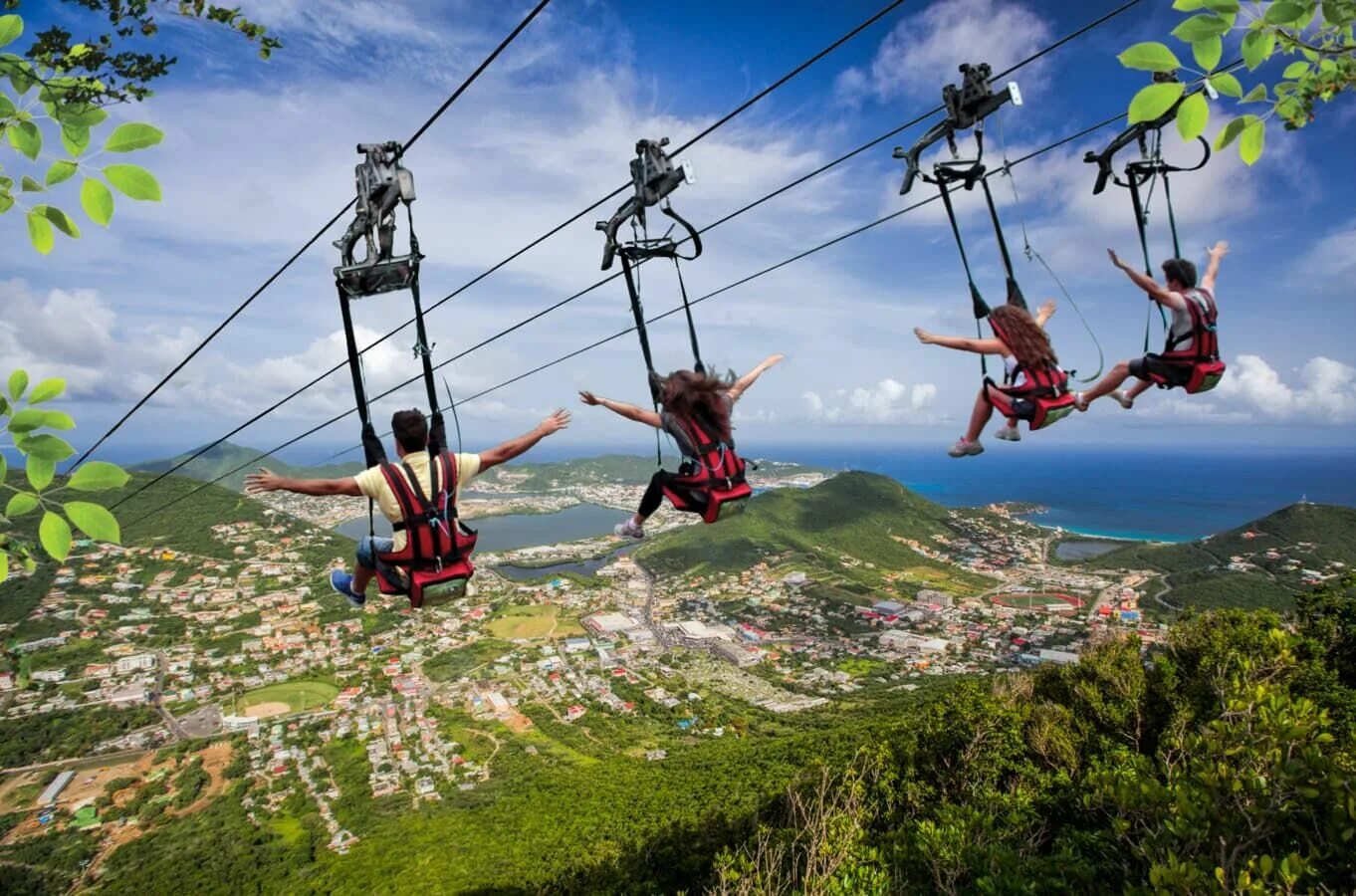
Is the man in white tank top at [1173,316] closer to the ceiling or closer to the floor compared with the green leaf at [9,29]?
closer to the floor

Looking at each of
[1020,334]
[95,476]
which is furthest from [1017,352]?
[95,476]

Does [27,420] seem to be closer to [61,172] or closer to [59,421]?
[59,421]

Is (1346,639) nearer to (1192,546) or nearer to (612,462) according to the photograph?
(1192,546)

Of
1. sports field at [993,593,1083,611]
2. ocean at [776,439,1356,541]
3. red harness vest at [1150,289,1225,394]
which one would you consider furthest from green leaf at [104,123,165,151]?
ocean at [776,439,1356,541]

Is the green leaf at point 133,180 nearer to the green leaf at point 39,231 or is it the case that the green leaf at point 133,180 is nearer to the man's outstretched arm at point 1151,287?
the green leaf at point 39,231

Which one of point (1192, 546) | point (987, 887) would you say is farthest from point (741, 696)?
point (1192, 546)

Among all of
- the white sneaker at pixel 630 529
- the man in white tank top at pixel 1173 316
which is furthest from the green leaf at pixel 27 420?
the man in white tank top at pixel 1173 316
